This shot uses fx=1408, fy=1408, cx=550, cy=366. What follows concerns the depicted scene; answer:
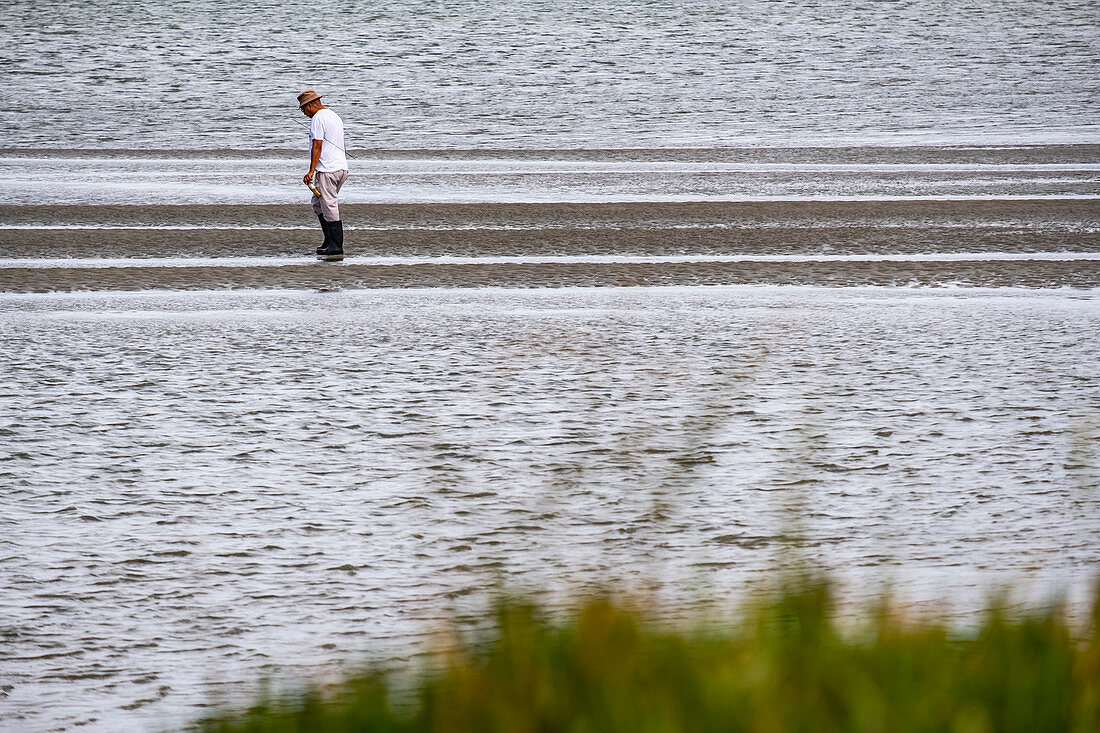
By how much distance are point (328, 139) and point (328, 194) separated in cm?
55

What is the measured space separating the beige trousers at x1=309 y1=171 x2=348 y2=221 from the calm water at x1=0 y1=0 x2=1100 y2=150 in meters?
13.3

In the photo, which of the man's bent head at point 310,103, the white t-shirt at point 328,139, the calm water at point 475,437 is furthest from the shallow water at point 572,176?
the white t-shirt at point 328,139

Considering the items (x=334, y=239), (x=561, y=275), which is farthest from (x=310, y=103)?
(x=561, y=275)

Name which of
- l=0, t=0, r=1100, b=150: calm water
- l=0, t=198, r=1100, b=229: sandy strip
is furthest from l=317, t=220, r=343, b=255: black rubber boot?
l=0, t=0, r=1100, b=150: calm water

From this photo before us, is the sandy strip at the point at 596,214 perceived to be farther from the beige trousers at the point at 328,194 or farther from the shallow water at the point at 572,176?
the beige trousers at the point at 328,194

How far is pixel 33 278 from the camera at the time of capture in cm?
1016

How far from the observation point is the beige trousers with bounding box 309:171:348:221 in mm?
11141

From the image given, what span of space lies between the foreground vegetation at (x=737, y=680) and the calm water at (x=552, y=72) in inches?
910

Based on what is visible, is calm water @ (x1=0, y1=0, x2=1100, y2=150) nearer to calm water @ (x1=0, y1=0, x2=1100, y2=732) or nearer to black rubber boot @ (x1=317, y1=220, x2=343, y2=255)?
calm water @ (x1=0, y1=0, x2=1100, y2=732)

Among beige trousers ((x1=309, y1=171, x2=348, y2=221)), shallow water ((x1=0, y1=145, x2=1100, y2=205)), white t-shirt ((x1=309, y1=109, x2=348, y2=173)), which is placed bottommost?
shallow water ((x1=0, y1=145, x2=1100, y2=205))

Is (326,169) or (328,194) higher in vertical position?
(326,169)

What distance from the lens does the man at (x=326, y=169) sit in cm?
1122

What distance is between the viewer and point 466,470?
16.9 ft

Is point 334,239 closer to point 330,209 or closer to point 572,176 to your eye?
point 330,209
